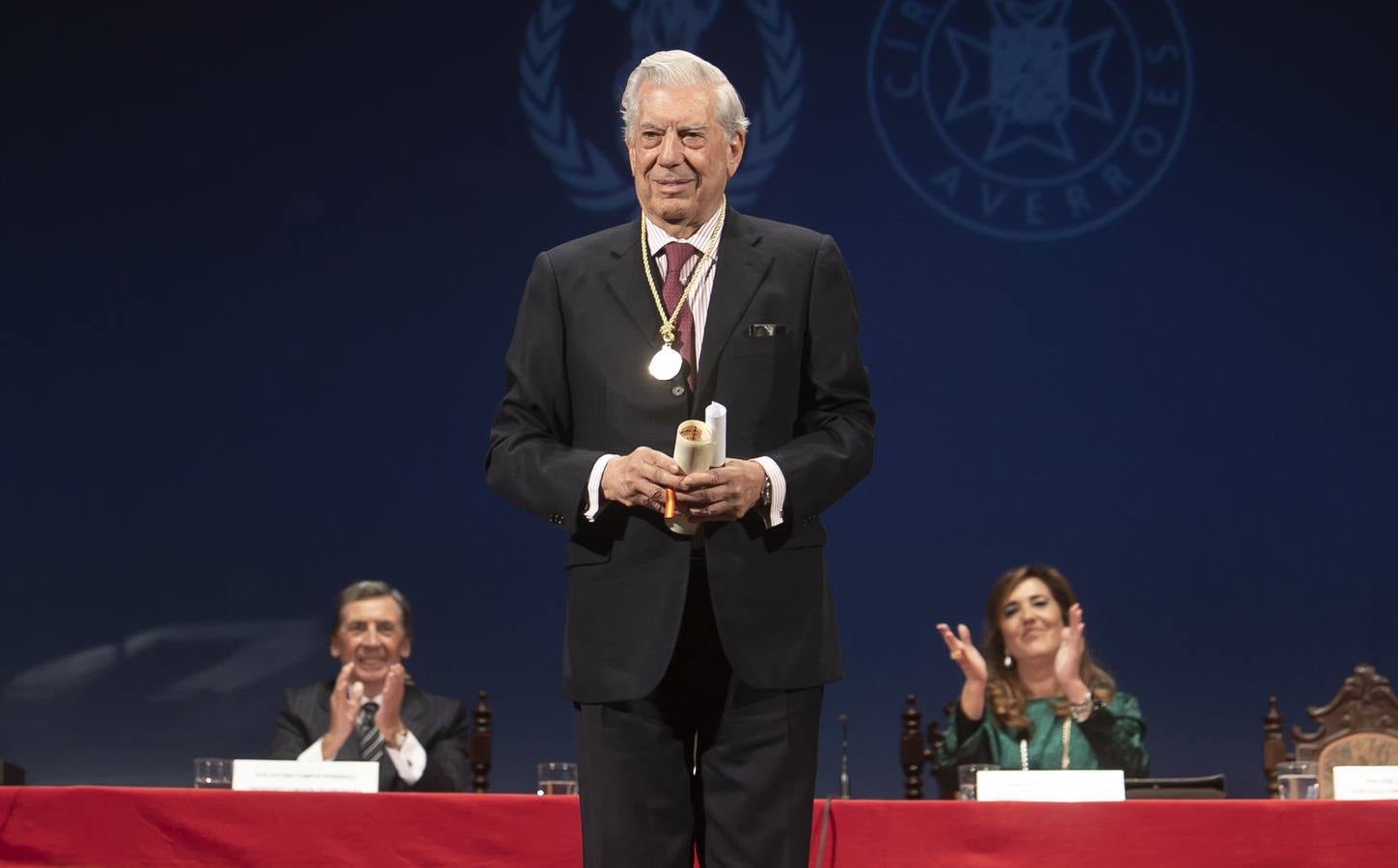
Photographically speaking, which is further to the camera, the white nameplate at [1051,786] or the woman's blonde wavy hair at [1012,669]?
the woman's blonde wavy hair at [1012,669]

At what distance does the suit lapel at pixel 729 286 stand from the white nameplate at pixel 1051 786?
1.21 m

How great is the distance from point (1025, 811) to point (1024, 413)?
2586mm

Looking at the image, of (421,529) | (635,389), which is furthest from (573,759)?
(635,389)

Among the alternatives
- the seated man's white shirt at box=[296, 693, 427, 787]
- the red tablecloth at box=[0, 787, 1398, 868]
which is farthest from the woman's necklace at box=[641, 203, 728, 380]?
the seated man's white shirt at box=[296, 693, 427, 787]

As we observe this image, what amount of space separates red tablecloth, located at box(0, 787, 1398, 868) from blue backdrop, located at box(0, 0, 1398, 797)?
8.11 feet

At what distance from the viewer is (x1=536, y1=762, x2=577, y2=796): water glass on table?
2.80 m

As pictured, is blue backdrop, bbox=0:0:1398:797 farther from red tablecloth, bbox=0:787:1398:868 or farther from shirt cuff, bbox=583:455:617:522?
shirt cuff, bbox=583:455:617:522

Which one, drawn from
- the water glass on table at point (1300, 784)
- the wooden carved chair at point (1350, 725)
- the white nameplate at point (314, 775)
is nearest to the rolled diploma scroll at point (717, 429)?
the white nameplate at point (314, 775)

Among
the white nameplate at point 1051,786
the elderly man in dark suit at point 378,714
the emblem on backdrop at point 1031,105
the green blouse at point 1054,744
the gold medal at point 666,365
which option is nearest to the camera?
the gold medal at point 666,365

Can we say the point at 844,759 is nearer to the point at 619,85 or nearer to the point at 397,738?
the point at 397,738

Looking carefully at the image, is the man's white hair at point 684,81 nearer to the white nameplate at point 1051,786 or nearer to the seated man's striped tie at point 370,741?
the white nameplate at point 1051,786

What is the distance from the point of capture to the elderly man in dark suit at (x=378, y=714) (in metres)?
3.54

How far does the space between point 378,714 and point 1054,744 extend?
178 centimetres

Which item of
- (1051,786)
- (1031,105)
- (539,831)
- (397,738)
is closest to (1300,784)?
(1051,786)
